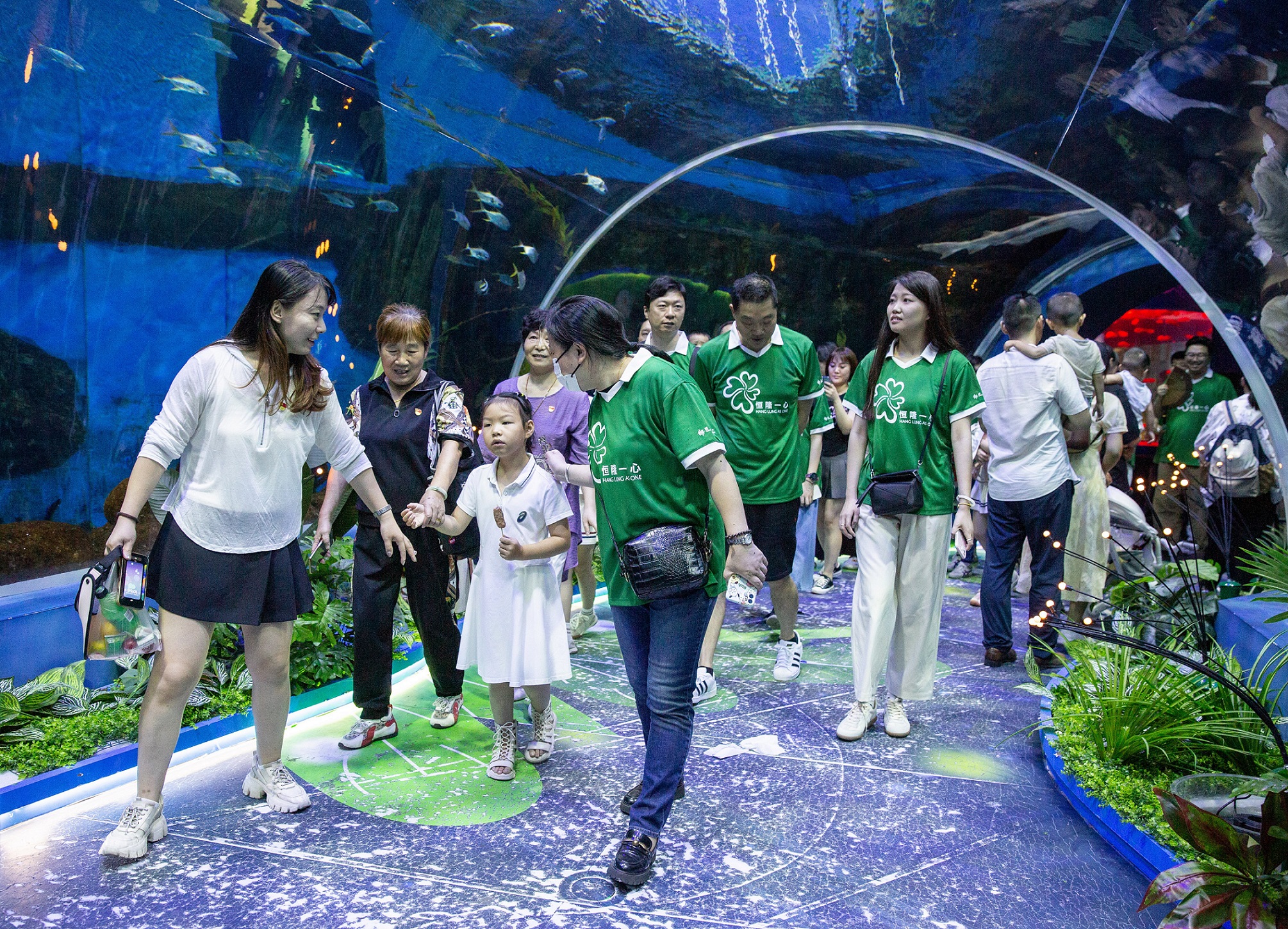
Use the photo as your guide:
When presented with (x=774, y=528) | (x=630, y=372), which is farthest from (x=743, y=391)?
(x=630, y=372)

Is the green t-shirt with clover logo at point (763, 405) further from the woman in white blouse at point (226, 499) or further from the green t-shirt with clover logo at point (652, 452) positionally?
the woman in white blouse at point (226, 499)

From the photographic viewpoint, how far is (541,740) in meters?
4.14

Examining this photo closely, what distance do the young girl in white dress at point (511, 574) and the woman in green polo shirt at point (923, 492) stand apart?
4.50 ft

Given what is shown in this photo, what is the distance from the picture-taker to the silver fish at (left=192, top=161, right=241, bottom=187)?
5787 mm

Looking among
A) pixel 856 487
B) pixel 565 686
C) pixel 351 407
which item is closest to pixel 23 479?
pixel 351 407

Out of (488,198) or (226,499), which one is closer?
(226,499)

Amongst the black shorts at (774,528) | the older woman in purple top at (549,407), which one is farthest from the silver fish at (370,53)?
the black shorts at (774,528)

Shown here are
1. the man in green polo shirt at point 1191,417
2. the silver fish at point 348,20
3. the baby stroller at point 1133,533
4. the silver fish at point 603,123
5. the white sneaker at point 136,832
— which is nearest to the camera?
the white sneaker at point 136,832

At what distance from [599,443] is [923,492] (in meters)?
1.79

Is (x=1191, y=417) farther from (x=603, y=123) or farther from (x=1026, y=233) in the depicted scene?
(x=603, y=123)

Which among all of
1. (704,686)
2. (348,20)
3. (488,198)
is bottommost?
(704,686)

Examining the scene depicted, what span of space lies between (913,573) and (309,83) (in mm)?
5043

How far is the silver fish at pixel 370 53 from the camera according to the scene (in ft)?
22.1

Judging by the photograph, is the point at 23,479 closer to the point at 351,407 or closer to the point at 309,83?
the point at 351,407
